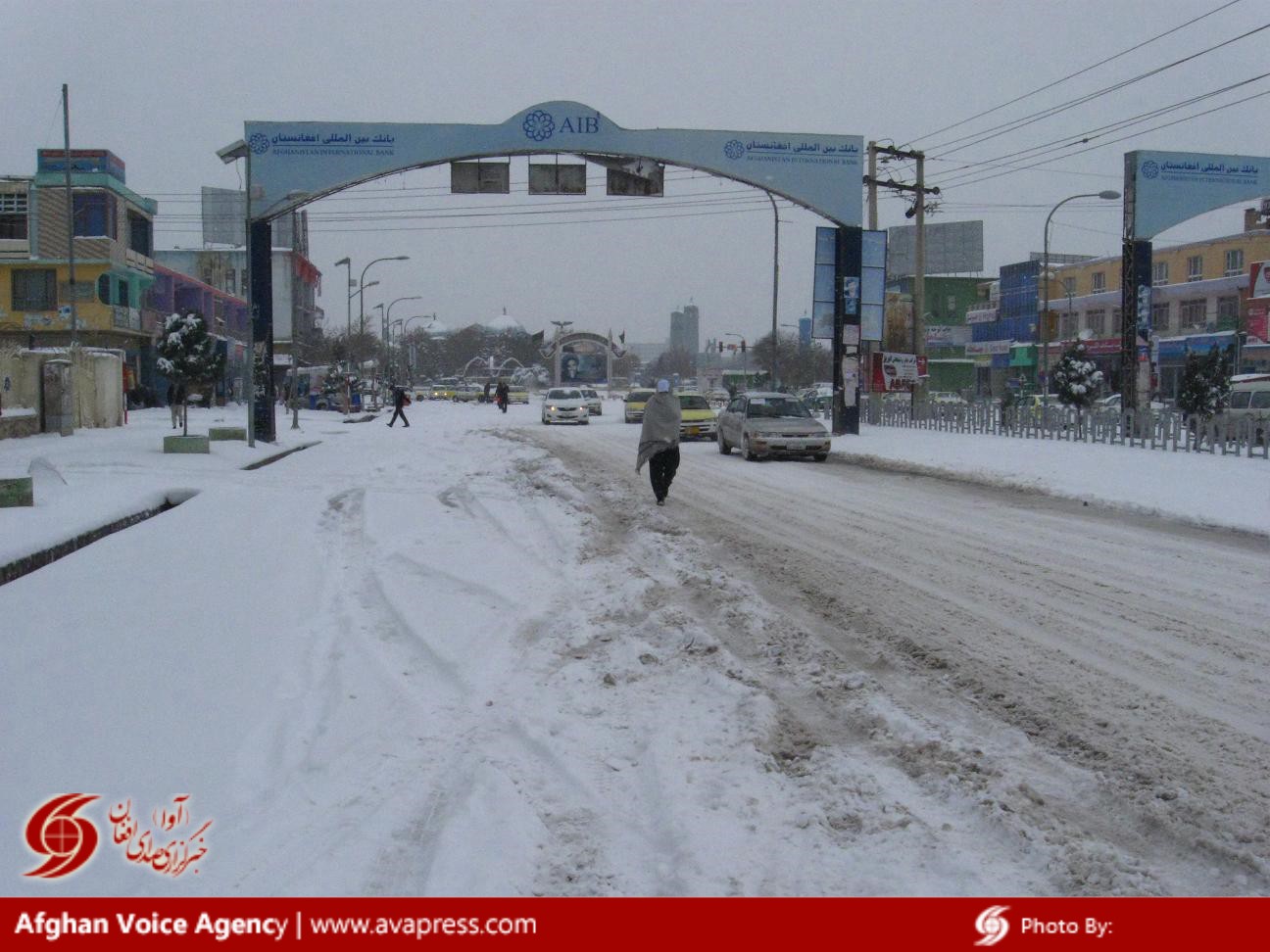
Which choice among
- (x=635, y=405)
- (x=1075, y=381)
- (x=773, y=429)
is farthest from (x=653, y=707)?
(x=635, y=405)

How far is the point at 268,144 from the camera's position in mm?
30969

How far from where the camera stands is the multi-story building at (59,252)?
163ft

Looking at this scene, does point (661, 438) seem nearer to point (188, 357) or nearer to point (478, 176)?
point (478, 176)

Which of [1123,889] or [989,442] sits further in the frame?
[989,442]

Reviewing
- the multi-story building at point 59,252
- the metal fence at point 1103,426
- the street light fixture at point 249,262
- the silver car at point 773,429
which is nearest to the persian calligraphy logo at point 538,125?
the street light fixture at point 249,262

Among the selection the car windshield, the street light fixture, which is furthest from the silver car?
the street light fixture

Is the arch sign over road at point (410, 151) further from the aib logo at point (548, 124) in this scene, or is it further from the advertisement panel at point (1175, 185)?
the advertisement panel at point (1175, 185)

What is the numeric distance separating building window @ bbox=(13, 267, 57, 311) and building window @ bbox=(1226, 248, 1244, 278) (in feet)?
196

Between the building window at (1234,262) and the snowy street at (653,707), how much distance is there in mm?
59129

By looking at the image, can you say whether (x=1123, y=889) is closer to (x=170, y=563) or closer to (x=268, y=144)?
(x=170, y=563)

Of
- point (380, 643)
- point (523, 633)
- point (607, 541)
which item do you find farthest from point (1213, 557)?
point (380, 643)

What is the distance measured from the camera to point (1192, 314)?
67.4 metres
